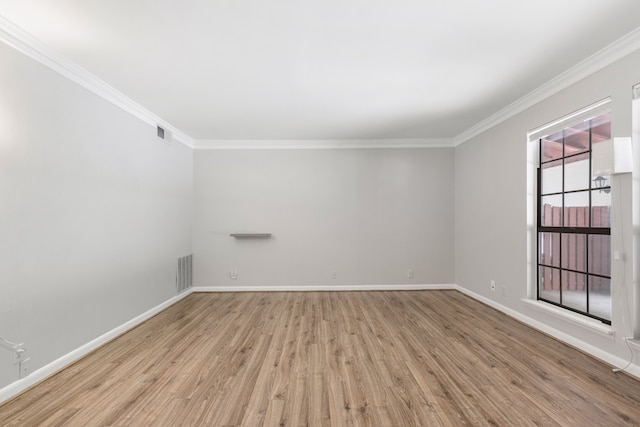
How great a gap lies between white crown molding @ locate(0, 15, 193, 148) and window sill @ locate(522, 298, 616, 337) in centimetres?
522

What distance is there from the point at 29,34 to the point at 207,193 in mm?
3352

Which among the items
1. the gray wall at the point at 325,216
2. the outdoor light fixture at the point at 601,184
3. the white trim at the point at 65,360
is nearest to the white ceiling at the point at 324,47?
the outdoor light fixture at the point at 601,184

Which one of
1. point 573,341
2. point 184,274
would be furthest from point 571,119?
point 184,274

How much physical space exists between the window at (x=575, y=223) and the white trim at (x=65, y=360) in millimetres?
4853

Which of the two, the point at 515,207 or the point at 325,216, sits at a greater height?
the point at 515,207

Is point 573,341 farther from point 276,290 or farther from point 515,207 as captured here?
point 276,290

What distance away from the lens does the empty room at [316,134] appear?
6.86 ft

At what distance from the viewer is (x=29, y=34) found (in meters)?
2.30

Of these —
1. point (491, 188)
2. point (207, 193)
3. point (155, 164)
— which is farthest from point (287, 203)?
point (491, 188)

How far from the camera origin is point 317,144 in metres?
5.50

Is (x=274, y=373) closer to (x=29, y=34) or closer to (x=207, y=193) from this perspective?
(x=29, y=34)

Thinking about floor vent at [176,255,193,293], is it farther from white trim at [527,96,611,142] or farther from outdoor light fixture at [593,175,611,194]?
outdoor light fixture at [593,175,611,194]

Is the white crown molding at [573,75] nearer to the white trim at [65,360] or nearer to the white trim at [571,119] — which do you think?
the white trim at [571,119]

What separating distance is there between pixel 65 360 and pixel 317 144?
14.4ft
